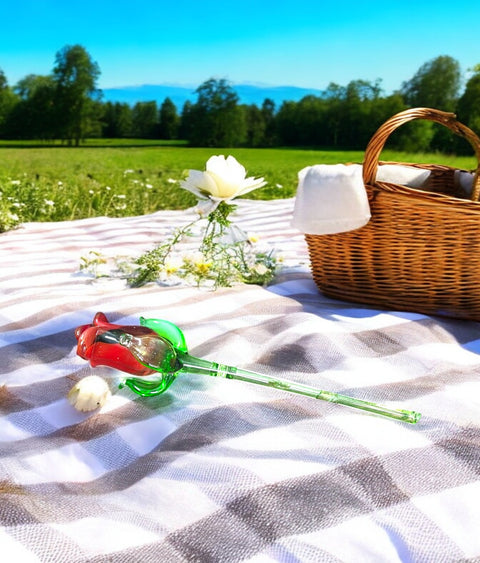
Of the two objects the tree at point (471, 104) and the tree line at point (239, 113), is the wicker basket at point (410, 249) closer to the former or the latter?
the tree line at point (239, 113)

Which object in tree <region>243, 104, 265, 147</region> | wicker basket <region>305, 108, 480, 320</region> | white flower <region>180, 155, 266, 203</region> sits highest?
tree <region>243, 104, 265, 147</region>

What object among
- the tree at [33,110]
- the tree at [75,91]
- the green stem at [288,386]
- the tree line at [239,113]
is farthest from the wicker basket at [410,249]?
the tree at [75,91]

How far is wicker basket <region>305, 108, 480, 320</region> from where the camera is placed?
1.47 meters

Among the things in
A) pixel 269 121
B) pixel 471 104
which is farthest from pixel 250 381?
pixel 269 121

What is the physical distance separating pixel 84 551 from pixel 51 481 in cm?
21

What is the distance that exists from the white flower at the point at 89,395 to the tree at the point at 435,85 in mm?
12246

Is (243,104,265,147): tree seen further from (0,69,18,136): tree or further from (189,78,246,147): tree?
(0,69,18,136): tree

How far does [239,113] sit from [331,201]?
11.7 metres

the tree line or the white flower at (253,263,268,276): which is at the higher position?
the tree line

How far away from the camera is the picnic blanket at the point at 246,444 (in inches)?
28.6

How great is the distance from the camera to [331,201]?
5.05 feet

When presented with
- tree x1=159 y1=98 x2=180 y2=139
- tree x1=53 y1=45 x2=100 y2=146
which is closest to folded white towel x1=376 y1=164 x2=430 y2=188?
tree x1=159 y1=98 x2=180 y2=139

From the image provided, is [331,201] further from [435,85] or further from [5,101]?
[5,101]

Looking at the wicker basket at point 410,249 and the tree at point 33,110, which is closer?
the wicker basket at point 410,249
